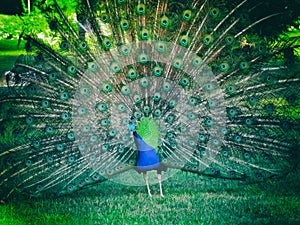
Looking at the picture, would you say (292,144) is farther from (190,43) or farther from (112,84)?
(112,84)

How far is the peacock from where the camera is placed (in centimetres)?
573

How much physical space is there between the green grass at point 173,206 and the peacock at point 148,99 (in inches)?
8.2

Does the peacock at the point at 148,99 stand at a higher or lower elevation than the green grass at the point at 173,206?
higher

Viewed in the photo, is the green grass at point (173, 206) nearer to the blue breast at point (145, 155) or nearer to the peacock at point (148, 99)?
the peacock at point (148, 99)

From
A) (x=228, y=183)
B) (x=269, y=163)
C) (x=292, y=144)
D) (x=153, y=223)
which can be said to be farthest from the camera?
(x=228, y=183)

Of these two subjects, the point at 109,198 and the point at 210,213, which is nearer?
the point at 210,213

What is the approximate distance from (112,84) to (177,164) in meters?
1.25

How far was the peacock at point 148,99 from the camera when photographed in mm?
5734

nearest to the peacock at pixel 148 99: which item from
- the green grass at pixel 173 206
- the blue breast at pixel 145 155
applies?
the blue breast at pixel 145 155

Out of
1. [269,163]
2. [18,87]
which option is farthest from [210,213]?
[18,87]

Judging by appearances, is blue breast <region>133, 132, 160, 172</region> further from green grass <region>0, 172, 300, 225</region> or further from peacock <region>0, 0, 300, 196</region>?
green grass <region>0, 172, 300, 225</region>

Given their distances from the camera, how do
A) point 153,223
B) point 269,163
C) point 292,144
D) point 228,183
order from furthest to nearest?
point 228,183 → point 269,163 → point 292,144 → point 153,223

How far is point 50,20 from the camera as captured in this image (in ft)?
18.9

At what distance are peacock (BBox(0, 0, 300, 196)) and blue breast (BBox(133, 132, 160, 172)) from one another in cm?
1
